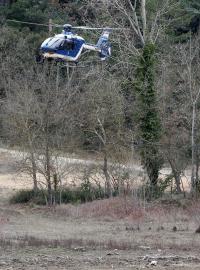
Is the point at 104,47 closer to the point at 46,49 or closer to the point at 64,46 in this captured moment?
the point at 64,46

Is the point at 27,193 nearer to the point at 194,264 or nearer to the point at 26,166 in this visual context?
the point at 26,166

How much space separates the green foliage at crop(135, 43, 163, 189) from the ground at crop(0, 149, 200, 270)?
3.67 metres

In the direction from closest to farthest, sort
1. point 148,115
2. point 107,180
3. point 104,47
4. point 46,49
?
1. point 46,49
2. point 104,47
3. point 107,180
4. point 148,115

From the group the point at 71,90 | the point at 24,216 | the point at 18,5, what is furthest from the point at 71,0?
the point at 24,216

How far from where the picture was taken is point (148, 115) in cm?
3388

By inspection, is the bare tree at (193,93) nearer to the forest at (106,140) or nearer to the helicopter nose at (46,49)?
the forest at (106,140)

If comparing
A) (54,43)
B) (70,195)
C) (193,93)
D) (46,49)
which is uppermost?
(54,43)

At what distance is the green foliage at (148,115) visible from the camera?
106ft

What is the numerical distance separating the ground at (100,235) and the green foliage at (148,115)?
3671mm

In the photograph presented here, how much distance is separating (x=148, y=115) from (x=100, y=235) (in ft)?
46.8

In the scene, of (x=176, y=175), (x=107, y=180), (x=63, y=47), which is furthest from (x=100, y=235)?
(x=176, y=175)

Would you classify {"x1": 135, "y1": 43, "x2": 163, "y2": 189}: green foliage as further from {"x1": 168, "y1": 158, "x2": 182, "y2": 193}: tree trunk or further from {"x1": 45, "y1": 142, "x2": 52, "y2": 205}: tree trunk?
{"x1": 45, "y1": 142, "x2": 52, "y2": 205}: tree trunk

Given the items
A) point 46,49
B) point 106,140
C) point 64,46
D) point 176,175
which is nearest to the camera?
point 64,46

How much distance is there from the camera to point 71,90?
3569 cm
